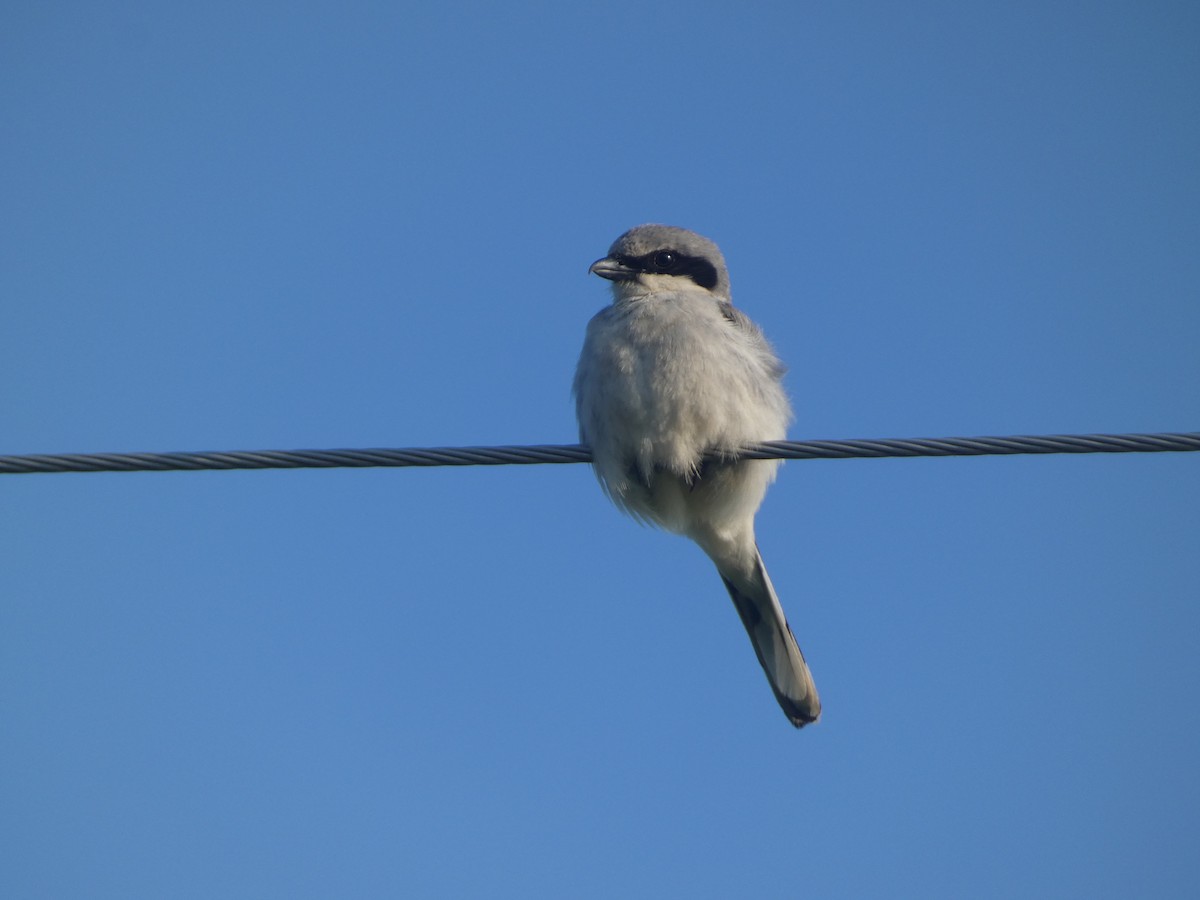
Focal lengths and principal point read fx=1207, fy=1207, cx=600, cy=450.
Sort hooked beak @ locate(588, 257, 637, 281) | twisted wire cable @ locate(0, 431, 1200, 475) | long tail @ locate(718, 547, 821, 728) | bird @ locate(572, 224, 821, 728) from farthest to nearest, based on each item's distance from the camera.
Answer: hooked beak @ locate(588, 257, 637, 281)
long tail @ locate(718, 547, 821, 728)
bird @ locate(572, 224, 821, 728)
twisted wire cable @ locate(0, 431, 1200, 475)

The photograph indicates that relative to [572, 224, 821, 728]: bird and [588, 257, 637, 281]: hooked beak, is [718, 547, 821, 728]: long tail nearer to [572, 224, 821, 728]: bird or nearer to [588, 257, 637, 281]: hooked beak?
[572, 224, 821, 728]: bird

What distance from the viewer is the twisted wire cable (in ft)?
12.1

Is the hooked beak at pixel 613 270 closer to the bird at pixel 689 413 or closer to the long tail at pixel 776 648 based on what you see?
the bird at pixel 689 413

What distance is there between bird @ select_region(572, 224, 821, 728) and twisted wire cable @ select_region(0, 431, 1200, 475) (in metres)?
1.04

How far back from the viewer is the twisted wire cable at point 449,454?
3.70m

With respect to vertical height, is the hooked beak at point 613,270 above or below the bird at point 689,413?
above

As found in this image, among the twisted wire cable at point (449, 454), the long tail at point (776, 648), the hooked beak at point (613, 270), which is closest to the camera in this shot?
the twisted wire cable at point (449, 454)

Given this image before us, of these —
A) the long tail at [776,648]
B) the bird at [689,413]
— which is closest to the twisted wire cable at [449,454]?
the bird at [689,413]

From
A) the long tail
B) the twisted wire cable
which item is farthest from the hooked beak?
the twisted wire cable

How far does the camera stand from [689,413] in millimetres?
5035

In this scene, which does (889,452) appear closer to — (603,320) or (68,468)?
(603,320)

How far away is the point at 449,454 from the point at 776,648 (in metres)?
2.52

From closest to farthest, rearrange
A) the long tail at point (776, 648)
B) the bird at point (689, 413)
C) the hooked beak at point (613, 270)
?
the bird at point (689, 413), the long tail at point (776, 648), the hooked beak at point (613, 270)

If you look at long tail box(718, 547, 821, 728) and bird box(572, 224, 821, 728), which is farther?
long tail box(718, 547, 821, 728)
